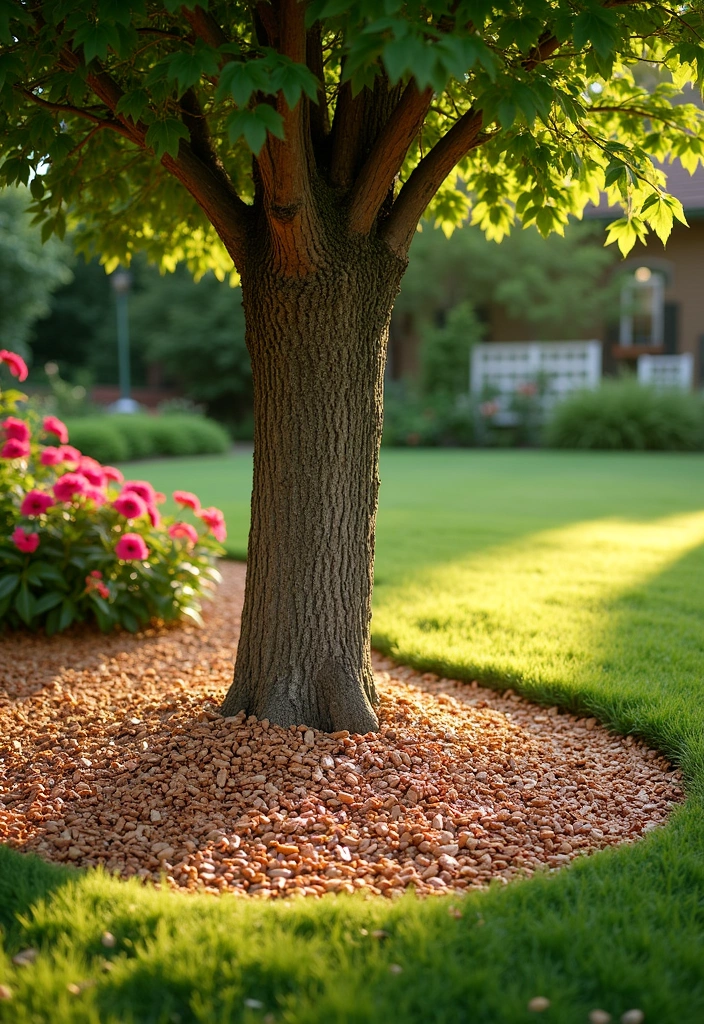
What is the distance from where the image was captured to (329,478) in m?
2.97

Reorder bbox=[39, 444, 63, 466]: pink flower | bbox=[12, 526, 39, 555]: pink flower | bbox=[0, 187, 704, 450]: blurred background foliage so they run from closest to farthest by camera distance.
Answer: bbox=[12, 526, 39, 555]: pink flower < bbox=[39, 444, 63, 466]: pink flower < bbox=[0, 187, 704, 450]: blurred background foliage

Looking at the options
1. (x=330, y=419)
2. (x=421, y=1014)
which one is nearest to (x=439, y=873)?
(x=421, y=1014)

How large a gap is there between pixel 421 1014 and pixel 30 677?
2831mm

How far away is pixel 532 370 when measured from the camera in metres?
19.5

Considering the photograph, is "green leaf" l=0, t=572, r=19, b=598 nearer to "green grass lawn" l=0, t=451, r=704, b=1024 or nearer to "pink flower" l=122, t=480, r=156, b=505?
"pink flower" l=122, t=480, r=156, b=505

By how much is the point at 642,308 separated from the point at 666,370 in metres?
2.80

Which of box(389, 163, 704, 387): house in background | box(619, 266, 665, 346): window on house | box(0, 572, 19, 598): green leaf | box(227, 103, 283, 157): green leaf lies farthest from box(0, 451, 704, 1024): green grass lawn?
box(619, 266, 665, 346): window on house

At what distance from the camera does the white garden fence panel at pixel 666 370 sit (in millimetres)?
18922

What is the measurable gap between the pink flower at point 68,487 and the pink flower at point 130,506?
20 centimetres

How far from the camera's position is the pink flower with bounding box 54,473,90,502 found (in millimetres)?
4504

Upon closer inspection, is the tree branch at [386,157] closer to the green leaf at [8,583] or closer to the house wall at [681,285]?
the green leaf at [8,583]

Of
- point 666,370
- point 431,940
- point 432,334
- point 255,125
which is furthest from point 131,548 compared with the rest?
point 666,370

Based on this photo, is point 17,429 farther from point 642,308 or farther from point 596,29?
point 642,308

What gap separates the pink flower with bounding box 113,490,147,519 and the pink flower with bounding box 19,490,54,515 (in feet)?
1.10
